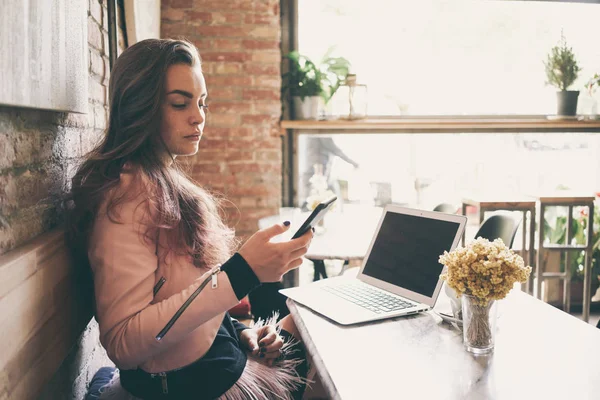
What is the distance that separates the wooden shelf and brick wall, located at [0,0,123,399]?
1864mm

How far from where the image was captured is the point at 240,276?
Result: 3.61 ft

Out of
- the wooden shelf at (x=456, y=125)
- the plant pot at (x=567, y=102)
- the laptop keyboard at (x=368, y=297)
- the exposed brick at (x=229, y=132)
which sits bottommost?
the laptop keyboard at (x=368, y=297)

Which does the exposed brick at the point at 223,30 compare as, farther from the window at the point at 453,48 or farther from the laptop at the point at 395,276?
the laptop at the point at 395,276

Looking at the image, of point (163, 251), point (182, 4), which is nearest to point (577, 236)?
point (182, 4)

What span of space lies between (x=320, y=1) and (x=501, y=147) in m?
1.73

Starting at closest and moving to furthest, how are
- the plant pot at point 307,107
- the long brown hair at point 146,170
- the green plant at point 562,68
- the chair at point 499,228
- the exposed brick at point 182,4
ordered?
the long brown hair at point 146,170
the chair at point 499,228
the exposed brick at point 182,4
the plant pot at point 307,107
the green plant at point 562,68

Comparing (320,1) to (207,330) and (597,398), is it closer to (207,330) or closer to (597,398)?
(207,330)

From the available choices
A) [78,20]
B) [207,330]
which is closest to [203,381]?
[207,330]

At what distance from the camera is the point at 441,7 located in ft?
12.1

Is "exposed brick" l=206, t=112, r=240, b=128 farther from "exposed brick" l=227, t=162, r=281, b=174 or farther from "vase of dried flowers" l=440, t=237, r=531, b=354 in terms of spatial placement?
"vase of dried flowers" l=440, t=237, r=531, b=354

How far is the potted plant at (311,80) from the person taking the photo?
11.0 feet

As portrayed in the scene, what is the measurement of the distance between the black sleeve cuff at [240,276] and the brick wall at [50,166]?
1.38ft

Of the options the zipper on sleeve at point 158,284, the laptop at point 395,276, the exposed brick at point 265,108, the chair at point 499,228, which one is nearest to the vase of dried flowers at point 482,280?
the laptop at point 395,276

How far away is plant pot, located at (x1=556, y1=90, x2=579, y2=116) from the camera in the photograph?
3631mm
